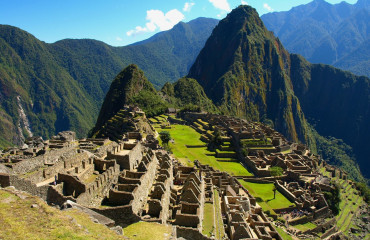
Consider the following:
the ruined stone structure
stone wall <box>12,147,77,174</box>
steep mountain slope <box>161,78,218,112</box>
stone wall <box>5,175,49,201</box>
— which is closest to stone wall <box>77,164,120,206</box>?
the ruined stone structure

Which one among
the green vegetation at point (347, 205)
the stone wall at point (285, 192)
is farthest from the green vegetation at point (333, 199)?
the stone wall at point (285, 192)

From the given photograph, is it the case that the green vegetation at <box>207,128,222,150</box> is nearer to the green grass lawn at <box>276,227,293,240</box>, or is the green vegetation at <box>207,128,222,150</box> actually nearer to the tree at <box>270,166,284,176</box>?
the tree at <box>270,166,284,176</box>

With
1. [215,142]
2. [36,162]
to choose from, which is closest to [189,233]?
[36,162]

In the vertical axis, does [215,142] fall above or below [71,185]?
below

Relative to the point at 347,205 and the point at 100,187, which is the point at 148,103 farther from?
the point at 100,187

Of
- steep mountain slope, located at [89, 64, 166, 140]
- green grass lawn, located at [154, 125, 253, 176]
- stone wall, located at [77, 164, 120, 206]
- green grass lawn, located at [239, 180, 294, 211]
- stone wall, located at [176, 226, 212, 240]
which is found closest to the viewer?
stone wall, located at [77, 164, 120, 206]

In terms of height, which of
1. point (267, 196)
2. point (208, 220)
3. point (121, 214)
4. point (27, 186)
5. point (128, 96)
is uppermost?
point (128, 96)

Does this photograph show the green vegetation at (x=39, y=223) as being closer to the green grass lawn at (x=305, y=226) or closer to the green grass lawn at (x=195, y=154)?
the green grass lawn at (x=195, y=154)
